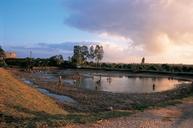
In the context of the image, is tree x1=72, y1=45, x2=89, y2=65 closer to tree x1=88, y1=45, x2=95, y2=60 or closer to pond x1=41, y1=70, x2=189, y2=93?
tree x1=88, y1=45, x2=95, y2=60

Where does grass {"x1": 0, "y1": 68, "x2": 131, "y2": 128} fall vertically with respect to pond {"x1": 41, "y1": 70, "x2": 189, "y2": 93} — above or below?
above

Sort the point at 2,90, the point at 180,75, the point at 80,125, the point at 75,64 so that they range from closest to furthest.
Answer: the point at 80,125
the point at 2,90
the point at 180,75
the point at 75,64

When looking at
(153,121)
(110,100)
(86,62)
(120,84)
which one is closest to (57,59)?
(86,62)

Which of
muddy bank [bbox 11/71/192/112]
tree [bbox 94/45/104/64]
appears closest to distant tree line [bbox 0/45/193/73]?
tree [bbox 94/45/104/64]

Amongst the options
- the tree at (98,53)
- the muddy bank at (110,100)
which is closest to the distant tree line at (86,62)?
the tree at (98,53)

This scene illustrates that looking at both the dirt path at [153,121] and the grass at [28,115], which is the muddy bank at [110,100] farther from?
the dirt path at [153,121]

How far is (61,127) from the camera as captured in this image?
15.3m

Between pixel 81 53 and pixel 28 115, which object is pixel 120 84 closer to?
pixel 28 115

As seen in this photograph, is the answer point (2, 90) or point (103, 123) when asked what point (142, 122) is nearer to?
point (103, 123)

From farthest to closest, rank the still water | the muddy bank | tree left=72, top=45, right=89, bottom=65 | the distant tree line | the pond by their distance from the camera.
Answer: tree left=72, top=45, right=89, bottom=65 → the distant tree line → the pond → the still water → the muddy bank

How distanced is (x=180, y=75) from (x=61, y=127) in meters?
108

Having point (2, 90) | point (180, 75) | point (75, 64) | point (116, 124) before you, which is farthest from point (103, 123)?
point (75, 64)

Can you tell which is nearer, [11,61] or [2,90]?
[2,90]

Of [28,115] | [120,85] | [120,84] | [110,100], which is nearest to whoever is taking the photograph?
[28,115]
